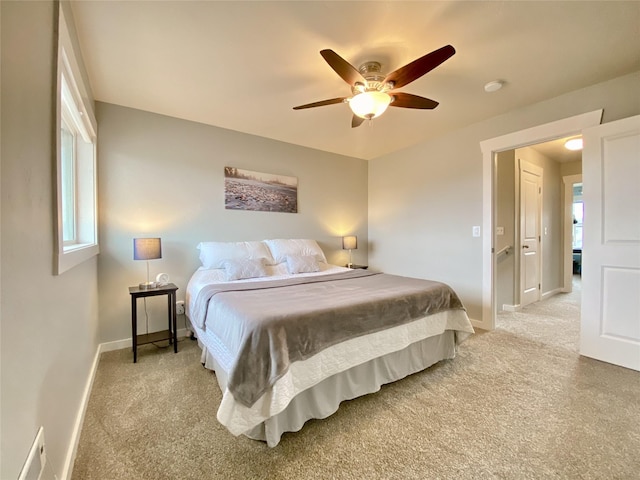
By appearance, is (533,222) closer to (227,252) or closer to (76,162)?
(227,252)

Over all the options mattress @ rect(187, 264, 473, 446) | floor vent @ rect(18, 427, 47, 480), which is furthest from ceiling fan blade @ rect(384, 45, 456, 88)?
floor vent @ rect(18, 427, 47, 480)

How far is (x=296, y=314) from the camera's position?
1568 millimetres

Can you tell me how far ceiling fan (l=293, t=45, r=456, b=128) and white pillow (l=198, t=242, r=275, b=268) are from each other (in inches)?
70.8

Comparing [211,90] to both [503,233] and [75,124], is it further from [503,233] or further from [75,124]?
[503,233]

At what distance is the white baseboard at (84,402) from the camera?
4.11 feet

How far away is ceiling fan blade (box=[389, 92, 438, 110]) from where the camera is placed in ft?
6.70

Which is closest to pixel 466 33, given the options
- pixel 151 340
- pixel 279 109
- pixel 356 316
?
pixel 279 109

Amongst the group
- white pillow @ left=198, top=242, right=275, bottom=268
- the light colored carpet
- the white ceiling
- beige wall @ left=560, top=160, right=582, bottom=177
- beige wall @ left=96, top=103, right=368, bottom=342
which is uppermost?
the white ceiling

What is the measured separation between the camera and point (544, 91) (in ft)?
8.12

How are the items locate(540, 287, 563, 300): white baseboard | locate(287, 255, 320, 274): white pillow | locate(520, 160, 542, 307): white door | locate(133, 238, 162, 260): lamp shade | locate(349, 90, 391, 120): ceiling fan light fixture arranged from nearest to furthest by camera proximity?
locate(349, 90, 391, 120): ceiling fan light fixture
locate(133, 238, 162, 260): lamp shade
locate(287, 255, 320, 274): white pillow
locate(520, 160, 542, 307): white door
locate(540, 287, 563, 300): white baseboard

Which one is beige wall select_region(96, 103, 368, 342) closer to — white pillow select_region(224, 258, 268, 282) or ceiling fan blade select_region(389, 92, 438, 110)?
white pillow select_region(224, 258, 268, 282)

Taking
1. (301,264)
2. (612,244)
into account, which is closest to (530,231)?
(612,244)

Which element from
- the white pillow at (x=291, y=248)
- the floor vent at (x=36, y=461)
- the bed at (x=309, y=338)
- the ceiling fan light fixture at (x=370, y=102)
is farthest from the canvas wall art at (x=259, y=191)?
the floor vent at (x=36, y=461)

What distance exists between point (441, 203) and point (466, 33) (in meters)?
2.13
